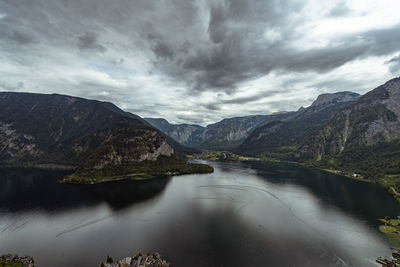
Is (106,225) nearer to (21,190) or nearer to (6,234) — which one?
(6,234)

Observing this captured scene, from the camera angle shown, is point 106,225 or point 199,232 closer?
point 199,232

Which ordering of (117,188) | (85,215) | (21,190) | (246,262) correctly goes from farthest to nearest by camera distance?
(117,188) → (21,190) → (85,215) → (246,262)

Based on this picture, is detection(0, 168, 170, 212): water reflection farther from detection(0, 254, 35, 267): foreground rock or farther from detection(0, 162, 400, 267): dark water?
detection(0, 254, 35, 267): foreground rock

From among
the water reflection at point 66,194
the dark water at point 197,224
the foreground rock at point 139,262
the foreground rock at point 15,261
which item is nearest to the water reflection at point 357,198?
the dark water at point 197,224

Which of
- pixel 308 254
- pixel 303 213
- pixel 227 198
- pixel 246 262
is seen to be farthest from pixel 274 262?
pixel 227 198

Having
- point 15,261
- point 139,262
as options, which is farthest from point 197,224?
point 15,261

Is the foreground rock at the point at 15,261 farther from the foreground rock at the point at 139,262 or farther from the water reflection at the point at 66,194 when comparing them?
the water reflection at the point at 66,194
